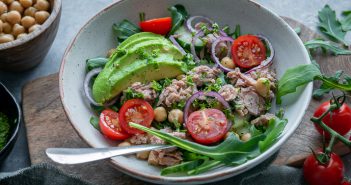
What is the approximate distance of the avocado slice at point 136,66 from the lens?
3.39m

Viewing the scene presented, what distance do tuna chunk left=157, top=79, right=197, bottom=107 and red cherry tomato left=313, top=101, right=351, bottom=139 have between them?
90 centimetres

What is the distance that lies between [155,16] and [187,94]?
88 cm

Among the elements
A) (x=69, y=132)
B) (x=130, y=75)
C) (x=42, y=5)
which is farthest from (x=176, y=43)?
(x=42, y=5)

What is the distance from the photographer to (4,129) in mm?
3588

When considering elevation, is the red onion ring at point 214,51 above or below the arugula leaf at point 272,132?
above

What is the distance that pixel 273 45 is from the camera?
3713 millimetres

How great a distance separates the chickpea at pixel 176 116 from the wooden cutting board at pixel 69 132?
1.57 feet

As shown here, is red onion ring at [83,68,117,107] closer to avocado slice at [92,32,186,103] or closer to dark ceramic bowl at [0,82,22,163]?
avocado slice at [92,32,186,103]

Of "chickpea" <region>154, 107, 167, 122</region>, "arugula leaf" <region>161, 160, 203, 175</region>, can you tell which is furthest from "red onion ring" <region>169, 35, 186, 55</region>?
"arugula leaf" <region>161, 160, 203, 175</region>

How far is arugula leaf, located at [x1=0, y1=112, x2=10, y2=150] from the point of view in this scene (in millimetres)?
3486

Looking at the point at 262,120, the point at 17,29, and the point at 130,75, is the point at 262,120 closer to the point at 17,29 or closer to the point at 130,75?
the point at 130,75

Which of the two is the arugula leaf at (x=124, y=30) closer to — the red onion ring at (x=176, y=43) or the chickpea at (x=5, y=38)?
the red onion ring at (x=176, y=43)

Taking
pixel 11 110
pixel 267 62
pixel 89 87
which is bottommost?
pixel 11 110

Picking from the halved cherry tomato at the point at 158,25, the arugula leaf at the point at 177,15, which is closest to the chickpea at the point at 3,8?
the halved cherry tomato at the point at 158,25
